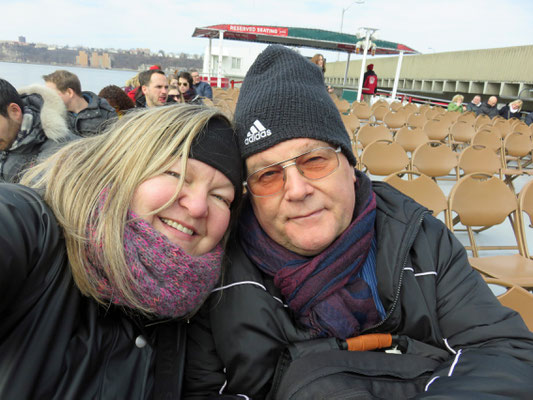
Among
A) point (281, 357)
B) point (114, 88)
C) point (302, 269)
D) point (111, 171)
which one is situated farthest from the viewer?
point (114, 88)

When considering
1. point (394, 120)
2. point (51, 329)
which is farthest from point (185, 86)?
point (51, 329)

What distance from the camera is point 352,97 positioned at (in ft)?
56.6

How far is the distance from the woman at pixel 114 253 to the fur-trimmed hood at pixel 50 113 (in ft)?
5.22

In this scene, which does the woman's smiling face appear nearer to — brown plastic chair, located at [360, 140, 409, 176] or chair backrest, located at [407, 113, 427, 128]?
brown plastic chair, located at [360, 140, 409, 176]

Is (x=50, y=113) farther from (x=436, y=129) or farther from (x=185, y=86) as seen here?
(x=436, y=129)

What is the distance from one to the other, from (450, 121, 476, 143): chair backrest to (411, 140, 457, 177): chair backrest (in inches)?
127

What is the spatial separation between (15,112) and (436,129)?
23.7ft

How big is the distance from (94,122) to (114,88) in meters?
1.90

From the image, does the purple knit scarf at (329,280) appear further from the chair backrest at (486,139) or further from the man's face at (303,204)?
the chair backrest at (486,139)

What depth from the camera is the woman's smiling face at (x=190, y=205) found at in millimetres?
1027

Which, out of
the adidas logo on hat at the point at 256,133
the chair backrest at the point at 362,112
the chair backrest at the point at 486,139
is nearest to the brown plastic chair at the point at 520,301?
the adidas logo on hat at the point at 256,133

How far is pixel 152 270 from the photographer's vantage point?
101 centimetres

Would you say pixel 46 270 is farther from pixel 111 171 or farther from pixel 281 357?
pixel 281 357

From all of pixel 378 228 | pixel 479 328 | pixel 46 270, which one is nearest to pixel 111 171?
pixel 46 270
